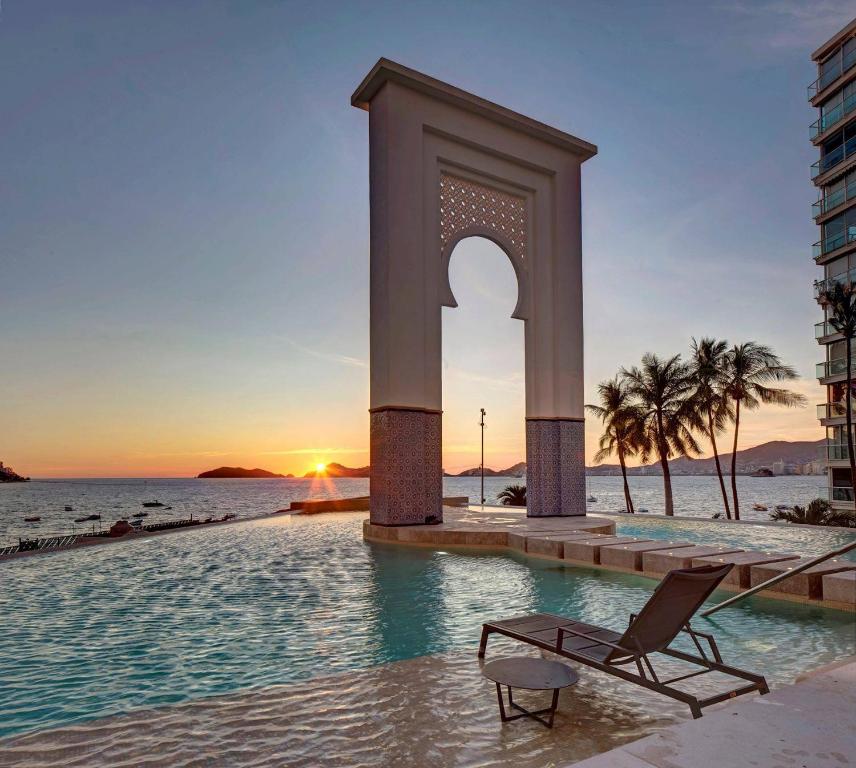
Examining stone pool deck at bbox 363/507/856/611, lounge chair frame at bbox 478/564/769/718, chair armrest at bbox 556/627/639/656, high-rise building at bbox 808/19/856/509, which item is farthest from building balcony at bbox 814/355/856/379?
chair armrest at bbox 556/627/639/656

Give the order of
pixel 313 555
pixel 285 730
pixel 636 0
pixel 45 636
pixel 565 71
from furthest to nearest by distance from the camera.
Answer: pixel 565 71 → pixel 636 0 → pixel 313 555 → pixel 45 636 → pixel 285 730

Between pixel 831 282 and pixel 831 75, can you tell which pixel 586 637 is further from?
pixel 831 75

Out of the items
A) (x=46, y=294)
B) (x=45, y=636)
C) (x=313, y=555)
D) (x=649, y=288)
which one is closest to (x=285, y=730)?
(x=45, y=636)

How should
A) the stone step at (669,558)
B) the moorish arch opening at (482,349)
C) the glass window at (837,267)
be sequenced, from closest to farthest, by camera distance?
1. the stone step at (669,558)
2. the moorish arch opening at (482,349)
3. the glass window at (837,267)

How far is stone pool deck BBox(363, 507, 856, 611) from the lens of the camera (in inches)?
250

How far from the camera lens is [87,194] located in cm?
1398

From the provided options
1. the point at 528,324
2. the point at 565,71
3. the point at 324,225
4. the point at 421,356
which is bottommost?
the point at 421,356

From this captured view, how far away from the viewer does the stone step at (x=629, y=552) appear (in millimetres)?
8086

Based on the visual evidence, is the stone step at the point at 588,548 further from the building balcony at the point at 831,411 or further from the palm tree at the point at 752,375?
the building balcony at the point at 831,411

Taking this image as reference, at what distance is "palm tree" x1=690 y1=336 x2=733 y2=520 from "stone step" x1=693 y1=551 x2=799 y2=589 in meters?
16.0

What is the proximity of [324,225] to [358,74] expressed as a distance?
368 centimetres

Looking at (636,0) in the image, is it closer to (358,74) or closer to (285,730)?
(358,74)

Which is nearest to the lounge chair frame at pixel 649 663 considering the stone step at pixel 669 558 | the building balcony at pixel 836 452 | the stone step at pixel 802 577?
the stone step at pixel 802 577

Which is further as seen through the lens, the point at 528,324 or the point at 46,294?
the point at 46,294
